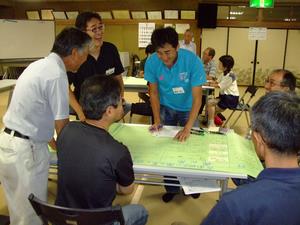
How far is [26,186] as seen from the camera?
1.59 m

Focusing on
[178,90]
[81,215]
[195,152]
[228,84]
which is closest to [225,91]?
[228,84]

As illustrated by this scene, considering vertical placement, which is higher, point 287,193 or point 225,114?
point 287,193

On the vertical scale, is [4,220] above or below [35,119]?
below

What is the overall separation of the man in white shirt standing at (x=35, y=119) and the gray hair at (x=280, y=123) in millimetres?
931

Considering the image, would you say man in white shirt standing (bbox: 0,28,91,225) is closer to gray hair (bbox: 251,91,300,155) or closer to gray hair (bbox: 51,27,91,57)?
gray hair (bbox: 51,27,91,57)

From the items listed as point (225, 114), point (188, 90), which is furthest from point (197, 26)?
point (188, 90)

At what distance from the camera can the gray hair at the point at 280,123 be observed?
0.84 m

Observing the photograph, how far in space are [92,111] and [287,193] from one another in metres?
0.82

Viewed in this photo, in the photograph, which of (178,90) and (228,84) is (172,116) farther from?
(228,84)

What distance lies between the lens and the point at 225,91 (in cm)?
433

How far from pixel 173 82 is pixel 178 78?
0.05 meters

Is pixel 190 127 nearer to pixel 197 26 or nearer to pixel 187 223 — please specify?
pixel 187 223

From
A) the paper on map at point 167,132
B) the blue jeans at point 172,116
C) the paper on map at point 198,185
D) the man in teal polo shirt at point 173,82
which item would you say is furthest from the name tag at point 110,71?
the paper on map at point 198,185

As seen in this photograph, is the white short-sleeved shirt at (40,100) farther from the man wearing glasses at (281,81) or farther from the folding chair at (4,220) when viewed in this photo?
the man wearing glasses at (281,81)
